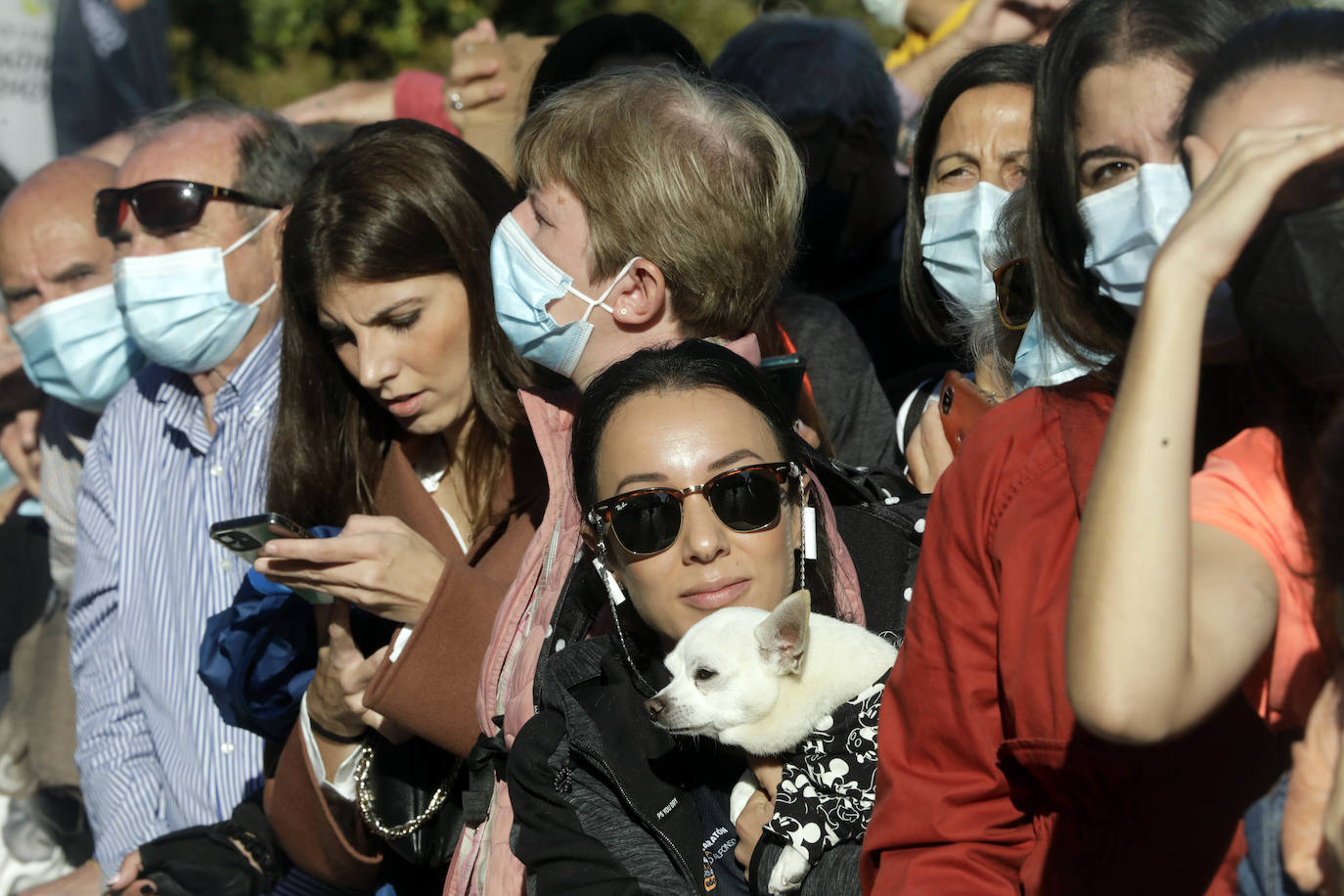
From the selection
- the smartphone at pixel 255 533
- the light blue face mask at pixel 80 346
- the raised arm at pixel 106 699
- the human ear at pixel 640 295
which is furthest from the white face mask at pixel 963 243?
the light blue face mask at pixel 80 346

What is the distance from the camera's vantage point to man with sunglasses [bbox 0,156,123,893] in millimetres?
4621

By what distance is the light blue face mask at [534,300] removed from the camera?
9.44 ft

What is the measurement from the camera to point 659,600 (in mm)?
2377

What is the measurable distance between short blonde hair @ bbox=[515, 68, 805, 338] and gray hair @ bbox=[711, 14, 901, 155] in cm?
106

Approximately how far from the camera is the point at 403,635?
2.98 meters

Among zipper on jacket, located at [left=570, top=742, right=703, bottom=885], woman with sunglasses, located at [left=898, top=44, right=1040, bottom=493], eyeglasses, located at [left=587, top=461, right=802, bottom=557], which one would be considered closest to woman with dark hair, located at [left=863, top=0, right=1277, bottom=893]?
zipper on jacket, located at [left=570, top=742, right=703, bottom=885]

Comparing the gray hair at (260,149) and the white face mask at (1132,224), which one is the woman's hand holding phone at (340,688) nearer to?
the gray hair at (260,149)

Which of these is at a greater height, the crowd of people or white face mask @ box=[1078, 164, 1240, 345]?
white face mask @ box=[1078, 164, 1240, 345]

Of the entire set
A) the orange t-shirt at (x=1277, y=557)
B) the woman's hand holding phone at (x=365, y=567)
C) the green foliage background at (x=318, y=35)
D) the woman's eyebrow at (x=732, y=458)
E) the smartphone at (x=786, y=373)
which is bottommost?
the green foliage background at (x=318, y=35)

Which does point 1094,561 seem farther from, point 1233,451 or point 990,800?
point 990,800

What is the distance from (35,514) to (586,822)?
3615 millimetres

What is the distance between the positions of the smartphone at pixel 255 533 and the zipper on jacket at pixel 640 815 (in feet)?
3.41

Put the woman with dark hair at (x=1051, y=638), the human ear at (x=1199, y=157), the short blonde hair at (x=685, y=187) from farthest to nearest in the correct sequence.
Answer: the short blonde hair at (x=685, y=187) → the woman with dark hair at (x=1051, y=638) → the human ear at (x=1199, y=157)

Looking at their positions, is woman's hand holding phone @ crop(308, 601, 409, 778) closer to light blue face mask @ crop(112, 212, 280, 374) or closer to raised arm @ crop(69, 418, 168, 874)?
raised arm @ crop(69, 418, 168, 874)
